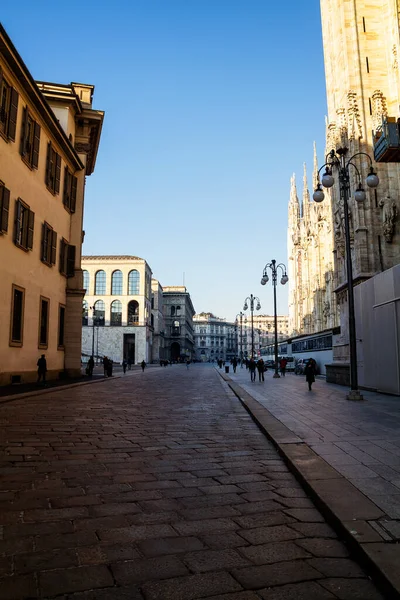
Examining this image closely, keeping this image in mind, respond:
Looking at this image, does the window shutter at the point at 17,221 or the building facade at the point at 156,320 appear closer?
the window shutter at the point at 17,221

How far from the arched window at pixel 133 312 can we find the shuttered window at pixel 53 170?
53.6 m

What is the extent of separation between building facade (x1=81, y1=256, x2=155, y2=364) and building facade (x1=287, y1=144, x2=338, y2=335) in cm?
2580

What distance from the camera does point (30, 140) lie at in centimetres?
2069

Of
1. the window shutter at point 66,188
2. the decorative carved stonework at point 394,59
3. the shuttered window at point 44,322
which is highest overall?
the decorative carved stonework at point 394,59

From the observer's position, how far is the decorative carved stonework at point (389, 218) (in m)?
21.9

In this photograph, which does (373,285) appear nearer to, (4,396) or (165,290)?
(4,396)

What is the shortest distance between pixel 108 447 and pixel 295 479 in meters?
2.99

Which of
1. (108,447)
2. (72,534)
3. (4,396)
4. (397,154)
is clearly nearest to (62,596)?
(72,534)

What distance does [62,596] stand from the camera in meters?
2.60

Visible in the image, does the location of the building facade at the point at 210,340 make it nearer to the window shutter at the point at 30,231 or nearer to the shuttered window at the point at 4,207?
the window shutter at the point at 30,231

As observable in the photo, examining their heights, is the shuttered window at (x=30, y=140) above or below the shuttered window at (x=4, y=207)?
above

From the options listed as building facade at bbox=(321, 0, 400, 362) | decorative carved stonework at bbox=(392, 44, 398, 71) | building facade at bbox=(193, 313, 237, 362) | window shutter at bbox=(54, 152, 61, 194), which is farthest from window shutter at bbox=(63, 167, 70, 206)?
building facade at bbox=(193, 313, 237, 362)

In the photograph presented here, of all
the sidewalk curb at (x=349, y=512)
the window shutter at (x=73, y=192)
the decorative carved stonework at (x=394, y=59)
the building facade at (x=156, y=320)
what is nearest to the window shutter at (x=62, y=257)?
the window shutter at (x=73, y=192)

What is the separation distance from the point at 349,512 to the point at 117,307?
75.2 m
